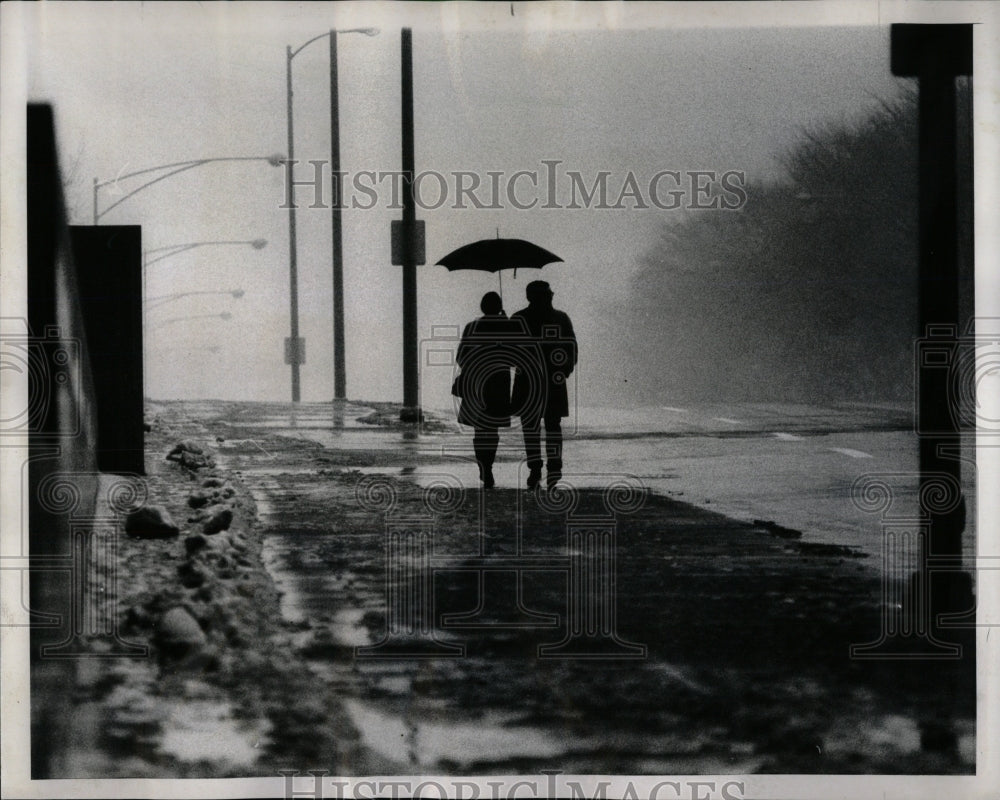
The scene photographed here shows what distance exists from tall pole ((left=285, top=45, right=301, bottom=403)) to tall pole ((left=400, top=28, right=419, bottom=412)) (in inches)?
15.7

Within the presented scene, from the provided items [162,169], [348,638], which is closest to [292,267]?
[162,169]

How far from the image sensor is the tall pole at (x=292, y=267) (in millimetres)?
4238

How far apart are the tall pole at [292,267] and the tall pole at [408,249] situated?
1.31 ft

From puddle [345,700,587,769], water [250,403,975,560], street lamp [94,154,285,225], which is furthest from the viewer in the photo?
water [250,403,975,560]

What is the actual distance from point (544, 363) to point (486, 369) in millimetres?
216

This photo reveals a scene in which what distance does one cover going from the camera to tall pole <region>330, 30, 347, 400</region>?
4.25 m

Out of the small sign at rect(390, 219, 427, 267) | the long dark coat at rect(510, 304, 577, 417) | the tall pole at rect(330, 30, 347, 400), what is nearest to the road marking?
the long dark coat at rect(510, 304, 577, 417)

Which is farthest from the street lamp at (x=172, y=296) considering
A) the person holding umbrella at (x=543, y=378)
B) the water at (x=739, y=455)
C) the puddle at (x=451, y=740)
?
the puddle at (x=451, y=740)

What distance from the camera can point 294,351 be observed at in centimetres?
431

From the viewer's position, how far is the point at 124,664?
13.7 feet

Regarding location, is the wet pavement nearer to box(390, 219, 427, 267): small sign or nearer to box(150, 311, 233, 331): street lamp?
box(150, 311, 233, 331): street lamp

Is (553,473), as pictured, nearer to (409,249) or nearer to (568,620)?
(568,620)

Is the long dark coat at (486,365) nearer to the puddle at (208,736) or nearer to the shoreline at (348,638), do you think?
the shoreline at (348,638)

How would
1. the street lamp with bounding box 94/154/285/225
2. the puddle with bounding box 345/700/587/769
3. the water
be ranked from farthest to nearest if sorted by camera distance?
the water
the street lamp with bounding box 94/154/285/225
the puddle with bounding box 345/700/587/769
